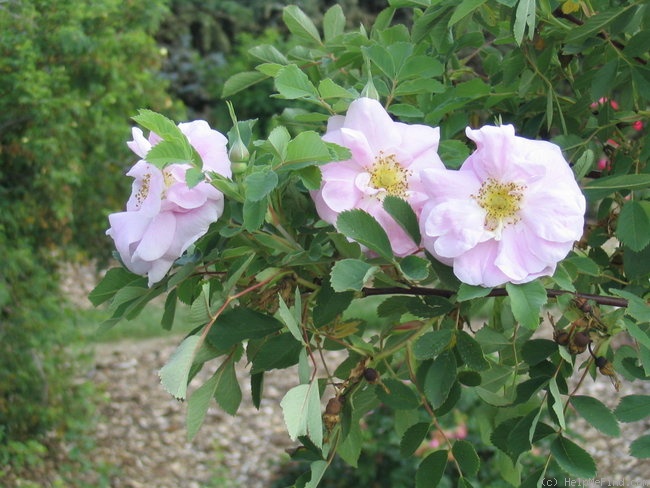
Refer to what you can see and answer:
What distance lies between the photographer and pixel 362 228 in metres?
0.75

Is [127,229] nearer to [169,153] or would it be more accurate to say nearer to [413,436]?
[169,153]

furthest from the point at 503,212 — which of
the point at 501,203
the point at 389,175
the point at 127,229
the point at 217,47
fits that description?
the point at 217,47

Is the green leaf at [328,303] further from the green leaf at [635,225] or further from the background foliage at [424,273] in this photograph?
the green leaf at [635,225]

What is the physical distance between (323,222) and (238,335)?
134 millimetres

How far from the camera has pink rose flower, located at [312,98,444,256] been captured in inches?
30.6

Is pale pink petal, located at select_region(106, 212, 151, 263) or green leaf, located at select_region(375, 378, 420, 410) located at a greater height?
pale pink petal, located at select_region(106, 212, 151, 263)

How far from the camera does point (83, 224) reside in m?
3.78

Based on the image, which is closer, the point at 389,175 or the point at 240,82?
the point at 389,175

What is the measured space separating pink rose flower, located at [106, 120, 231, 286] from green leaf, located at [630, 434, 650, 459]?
1.61 feet

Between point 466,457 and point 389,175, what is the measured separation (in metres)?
0.35

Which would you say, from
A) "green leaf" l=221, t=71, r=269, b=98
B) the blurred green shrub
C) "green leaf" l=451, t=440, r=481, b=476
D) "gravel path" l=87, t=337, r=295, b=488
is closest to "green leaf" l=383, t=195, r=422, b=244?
"green leaf" l=451, t=440, r=481, b=476

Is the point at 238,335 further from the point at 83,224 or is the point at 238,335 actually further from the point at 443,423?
the point at 83,224

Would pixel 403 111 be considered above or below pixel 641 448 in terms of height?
above

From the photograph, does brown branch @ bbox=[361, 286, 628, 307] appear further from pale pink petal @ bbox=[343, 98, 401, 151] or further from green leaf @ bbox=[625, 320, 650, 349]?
pale pink petal @ bbox=[343, 98, 401, 151]
